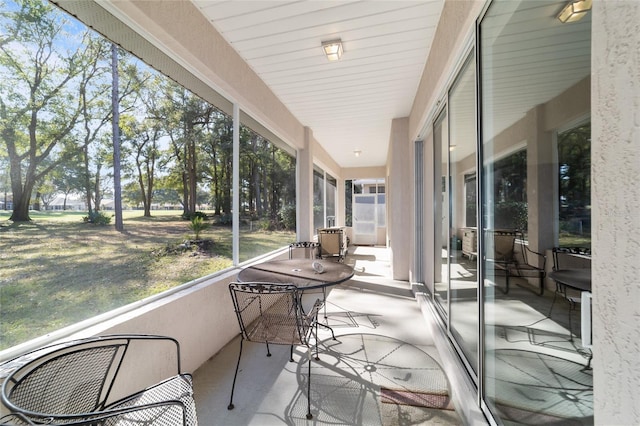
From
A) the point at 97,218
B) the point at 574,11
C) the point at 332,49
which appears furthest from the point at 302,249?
the point at 574,11

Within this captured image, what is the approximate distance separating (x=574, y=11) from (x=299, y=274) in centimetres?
219

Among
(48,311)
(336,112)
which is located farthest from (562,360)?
(336,112)

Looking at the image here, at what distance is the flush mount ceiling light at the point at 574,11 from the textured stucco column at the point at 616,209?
226mm

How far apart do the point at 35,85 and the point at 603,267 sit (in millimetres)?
2321

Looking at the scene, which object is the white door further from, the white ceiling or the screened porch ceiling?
the white ceiling

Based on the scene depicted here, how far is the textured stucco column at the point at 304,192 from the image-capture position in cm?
487

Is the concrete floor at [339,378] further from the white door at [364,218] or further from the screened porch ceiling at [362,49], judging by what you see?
the white door at [364,218]

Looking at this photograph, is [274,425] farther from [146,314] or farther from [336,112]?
[336,112]

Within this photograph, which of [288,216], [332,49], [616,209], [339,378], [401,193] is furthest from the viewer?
[288,216]

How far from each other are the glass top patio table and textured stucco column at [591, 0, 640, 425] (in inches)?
59.5

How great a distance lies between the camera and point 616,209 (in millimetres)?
588

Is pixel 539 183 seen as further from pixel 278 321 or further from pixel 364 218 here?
pixel 364 218

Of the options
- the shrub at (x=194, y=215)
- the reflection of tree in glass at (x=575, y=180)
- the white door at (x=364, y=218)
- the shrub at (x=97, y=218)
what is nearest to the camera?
the reflection of tree in glass at (x=575, y=180)

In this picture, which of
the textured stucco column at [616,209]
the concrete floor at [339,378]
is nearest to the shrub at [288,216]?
the concrete floor at [339,378]
